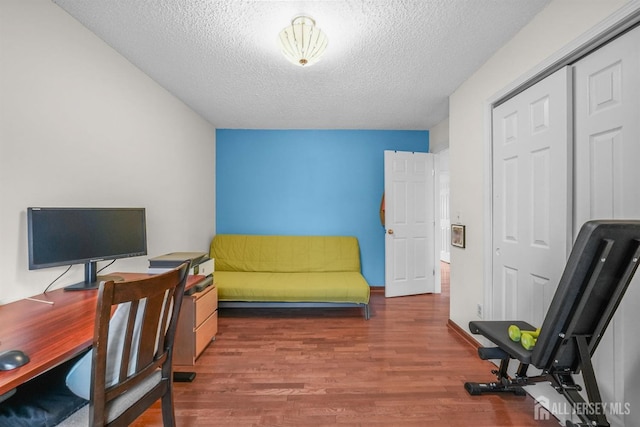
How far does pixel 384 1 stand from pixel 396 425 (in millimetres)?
2456

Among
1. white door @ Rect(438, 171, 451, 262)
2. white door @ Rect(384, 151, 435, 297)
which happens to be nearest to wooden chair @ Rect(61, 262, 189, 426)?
white door @ Rect(384, 151, 435, 297)

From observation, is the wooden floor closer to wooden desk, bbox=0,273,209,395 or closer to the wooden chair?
the wooden chair

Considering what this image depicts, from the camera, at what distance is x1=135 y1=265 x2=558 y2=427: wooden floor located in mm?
1552

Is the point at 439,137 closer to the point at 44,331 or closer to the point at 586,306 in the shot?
the point at 586,306

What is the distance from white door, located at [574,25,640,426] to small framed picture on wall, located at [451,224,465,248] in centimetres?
102

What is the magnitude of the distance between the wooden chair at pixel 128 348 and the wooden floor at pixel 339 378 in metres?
0.65

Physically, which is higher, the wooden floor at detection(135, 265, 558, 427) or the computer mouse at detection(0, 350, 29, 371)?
the computer mouse at detection(0, 350, 29, 371)

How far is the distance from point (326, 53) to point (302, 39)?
479 millimetres

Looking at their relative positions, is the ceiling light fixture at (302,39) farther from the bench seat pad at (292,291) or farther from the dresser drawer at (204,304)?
the bench seat pad at (292,291)

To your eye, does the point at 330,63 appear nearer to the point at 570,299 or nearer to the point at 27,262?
the point at 570,299

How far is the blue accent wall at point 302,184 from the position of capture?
3.90 m

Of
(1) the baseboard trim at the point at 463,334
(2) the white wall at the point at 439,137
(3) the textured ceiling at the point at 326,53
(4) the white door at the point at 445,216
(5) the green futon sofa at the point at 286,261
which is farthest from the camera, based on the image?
(4) the white door at the point at 445,216

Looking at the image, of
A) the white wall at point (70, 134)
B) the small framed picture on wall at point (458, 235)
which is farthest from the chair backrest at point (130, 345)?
the small framed picture on wall at point (458, 235)

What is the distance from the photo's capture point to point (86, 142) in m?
1.81
